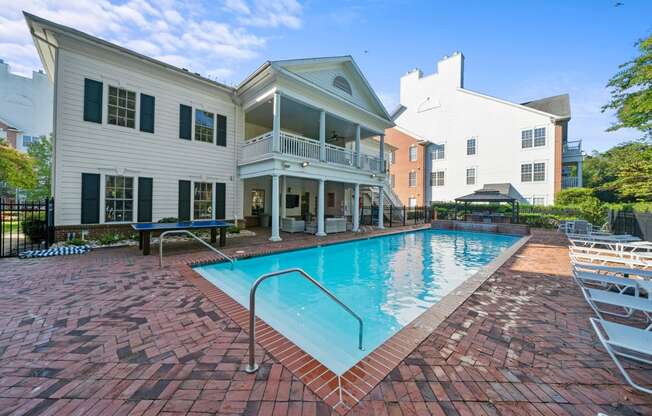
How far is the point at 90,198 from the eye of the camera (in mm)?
8969

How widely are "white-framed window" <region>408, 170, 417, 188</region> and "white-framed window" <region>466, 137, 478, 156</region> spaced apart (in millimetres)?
5526

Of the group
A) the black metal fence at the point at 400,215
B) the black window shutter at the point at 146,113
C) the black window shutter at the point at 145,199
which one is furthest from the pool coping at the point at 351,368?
the black metal fence at the point at 400,215

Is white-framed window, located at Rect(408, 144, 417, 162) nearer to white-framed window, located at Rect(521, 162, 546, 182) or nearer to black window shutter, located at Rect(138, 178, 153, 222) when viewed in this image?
white-framed window, located at Rect(521, 162, 546, 182)

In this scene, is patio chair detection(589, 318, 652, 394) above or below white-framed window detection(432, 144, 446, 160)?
below

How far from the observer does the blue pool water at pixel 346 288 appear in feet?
13.1

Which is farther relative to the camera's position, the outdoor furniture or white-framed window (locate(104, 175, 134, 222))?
the outdoor furniture

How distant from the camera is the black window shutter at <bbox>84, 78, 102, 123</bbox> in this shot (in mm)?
8820

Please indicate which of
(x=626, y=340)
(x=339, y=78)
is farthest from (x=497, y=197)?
(x=626, y=340)

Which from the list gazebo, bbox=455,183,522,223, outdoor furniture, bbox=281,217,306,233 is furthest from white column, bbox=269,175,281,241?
gazebo, bbox=455,183,522,223

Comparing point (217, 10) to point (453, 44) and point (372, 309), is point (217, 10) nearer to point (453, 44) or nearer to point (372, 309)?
point (372, 309)

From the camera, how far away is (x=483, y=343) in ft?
10.1

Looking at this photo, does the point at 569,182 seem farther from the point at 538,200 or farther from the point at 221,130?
the point at 221,130

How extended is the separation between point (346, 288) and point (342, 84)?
37.9 feet

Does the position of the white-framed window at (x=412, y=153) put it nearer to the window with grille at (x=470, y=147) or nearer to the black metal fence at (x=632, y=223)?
the window with grille at (x=470, y=147)
